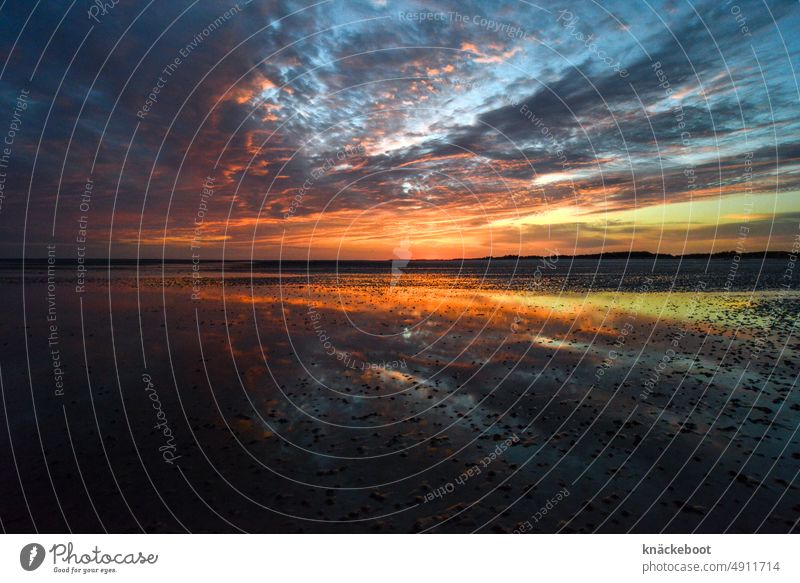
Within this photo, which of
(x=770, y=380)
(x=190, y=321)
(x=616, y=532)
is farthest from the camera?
(x=190, y=321)

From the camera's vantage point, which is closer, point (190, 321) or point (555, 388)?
point (555, 388)

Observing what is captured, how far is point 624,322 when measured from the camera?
24.2 metres

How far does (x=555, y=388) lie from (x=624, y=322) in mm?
12993

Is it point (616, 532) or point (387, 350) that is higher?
point (387, 350)

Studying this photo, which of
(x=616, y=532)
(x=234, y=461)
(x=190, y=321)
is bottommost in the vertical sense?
(x=616, y=532)

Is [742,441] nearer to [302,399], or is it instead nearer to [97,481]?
[302,399]
